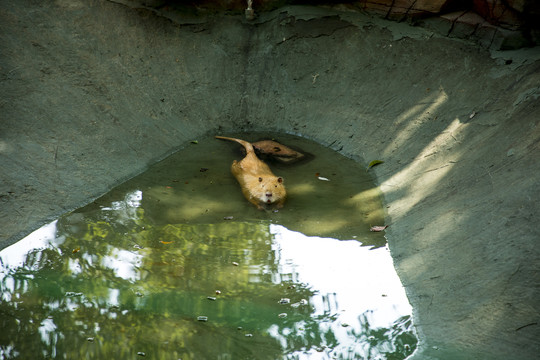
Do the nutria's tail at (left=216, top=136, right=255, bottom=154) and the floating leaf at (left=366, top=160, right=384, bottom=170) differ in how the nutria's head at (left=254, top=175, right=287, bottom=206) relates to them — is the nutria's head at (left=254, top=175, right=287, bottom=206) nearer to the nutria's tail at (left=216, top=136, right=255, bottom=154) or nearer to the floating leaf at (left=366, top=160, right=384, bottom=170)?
the nutria's tail at (left=216, top=136, right=255, bottom=154)

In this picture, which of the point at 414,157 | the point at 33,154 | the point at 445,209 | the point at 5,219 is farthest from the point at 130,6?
the point at 445,209

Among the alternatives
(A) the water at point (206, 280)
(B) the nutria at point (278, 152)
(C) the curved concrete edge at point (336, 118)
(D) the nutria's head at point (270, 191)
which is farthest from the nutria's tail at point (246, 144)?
(D) the nutria's head at point (270, 191)

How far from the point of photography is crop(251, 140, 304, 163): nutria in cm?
793

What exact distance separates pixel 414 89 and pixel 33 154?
5.61 meters

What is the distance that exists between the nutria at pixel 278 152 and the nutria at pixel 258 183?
1.54ft

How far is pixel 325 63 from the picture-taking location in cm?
936

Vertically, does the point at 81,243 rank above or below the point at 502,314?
above

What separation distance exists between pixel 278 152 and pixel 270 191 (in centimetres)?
162

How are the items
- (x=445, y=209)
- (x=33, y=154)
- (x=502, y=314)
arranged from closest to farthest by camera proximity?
(x=502, y=314) < (x=445, y=209) < (x=33, y=154)

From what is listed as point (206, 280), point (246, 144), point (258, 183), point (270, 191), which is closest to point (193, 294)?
point (206, 280)

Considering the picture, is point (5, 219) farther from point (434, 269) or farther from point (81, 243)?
point (434, 269)

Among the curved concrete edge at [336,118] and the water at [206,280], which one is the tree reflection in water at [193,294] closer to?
the water at [206,280]

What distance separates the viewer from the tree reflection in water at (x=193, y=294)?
4211mm

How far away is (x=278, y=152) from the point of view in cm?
796
